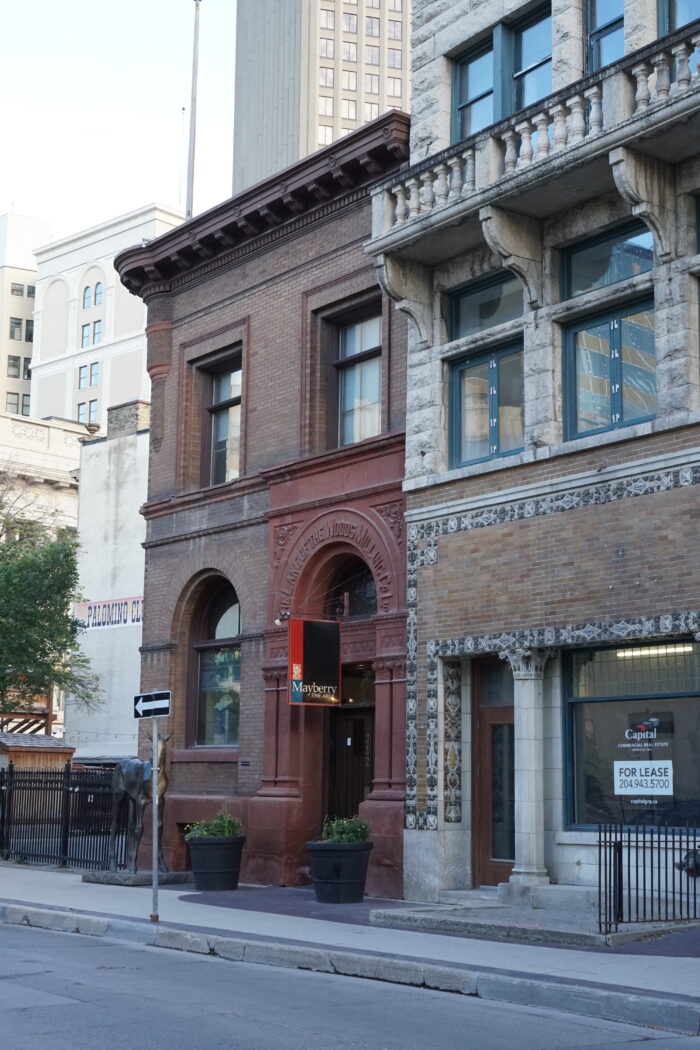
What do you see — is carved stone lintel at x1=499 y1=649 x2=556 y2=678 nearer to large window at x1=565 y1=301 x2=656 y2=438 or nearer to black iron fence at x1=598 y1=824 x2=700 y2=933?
black iron fence at x1=598 y1=824 x2=700 y2=933

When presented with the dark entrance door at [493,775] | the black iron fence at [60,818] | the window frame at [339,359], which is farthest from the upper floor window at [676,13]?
the black iron fence at [60,818]

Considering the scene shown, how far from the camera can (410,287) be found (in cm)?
1922

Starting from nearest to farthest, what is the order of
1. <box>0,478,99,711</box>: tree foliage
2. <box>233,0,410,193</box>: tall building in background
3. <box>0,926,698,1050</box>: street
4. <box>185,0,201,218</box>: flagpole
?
<box>0,926,698,1050</box>: street < <box>185,0,201,218</box>: flagpole < <box>0,478,99,711</box>: tree foliage < <box>233,0,410,193</box>: tall building in background

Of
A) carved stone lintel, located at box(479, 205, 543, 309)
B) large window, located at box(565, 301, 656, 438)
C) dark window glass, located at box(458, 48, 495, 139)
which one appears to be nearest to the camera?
large window, located at box(565, 301, 656, 438)

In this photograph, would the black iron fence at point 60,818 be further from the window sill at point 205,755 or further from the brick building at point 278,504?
the brick building at point 278,504

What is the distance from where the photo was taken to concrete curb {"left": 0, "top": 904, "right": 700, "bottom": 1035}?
396 inches

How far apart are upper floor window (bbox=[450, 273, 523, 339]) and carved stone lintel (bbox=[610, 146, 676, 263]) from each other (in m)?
2.70

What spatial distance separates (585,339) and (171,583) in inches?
400

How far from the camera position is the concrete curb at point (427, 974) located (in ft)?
33.0

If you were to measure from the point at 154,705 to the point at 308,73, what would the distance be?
99967 mm

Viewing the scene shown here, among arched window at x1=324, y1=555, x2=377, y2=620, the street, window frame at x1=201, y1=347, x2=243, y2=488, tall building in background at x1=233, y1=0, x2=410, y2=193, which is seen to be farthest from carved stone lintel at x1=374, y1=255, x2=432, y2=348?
tall building in background at x1=233, y1=0, x2=410, y2=193

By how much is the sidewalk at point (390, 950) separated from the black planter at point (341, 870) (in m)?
0.26

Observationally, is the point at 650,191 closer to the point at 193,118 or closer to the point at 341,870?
the point at 341,870

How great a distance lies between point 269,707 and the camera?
21.4m
